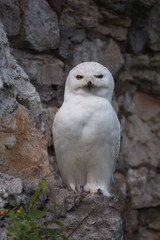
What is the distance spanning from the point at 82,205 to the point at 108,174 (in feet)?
1.89

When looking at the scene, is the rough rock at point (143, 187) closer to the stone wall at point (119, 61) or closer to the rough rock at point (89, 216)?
the stone wall at point (119, 61)

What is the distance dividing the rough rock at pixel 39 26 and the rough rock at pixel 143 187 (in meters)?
1.44

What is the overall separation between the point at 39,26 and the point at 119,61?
870 millimetres

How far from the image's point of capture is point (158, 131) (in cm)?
486

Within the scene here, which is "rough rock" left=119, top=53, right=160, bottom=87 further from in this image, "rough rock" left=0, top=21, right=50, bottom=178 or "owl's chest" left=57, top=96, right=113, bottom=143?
"rough rock" left=0, top=21, right=50, bottom=178

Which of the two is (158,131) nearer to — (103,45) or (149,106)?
(149,106)

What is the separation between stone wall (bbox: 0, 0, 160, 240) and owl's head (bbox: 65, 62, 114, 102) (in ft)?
1.16

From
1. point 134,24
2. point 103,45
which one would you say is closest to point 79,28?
point 103,45

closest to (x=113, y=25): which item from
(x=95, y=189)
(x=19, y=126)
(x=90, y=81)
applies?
(x=90, y=81)

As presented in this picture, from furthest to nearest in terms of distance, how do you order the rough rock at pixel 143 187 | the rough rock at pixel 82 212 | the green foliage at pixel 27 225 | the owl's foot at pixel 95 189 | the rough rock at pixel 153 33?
the rough rock at pixel 143 187 → the rough rock at pixel 153 33 → the owl's foot at pixel 95 189 → the rough rock at pixel 82 212 → the green foliage at pixel 27 225

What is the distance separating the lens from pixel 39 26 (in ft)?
12.9

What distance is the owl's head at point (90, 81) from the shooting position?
10.8ft

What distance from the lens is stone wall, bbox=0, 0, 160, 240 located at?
387 cm


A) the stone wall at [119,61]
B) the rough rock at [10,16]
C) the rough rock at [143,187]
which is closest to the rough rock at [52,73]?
the stone wall at [119,61]
